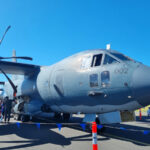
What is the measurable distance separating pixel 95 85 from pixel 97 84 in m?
0.11

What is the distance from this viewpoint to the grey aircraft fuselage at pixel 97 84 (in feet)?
20.0

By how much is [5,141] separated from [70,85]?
3.84 metres

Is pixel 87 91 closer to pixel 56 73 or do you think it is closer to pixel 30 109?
pixel 56 73

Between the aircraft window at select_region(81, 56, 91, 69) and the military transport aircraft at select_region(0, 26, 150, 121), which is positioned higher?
the aircraft window at select_region(81, 56, 91, 69)

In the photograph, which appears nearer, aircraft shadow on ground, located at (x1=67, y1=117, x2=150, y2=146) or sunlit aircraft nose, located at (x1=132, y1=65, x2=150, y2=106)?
sunlit aircraft nose, located at (x1=132, y1=65, x2=150, y2=106)

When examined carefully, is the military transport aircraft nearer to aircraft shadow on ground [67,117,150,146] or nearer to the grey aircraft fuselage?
the grey aircraft fuselage

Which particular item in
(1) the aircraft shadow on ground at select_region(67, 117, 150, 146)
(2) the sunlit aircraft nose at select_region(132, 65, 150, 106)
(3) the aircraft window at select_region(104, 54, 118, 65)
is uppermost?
(3) the aircraft window at select_region(104, 54, 118, 65)

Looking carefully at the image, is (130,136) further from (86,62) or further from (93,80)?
(86,62)

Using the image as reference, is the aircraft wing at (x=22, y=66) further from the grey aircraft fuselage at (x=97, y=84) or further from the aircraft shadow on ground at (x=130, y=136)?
the aircraft shadow on ground at (x=130, y=136)

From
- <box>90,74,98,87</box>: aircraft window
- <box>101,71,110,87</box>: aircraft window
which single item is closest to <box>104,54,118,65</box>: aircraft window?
<box>101,71,110,87</box>: aircraft window

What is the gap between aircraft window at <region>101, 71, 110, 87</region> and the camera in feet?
22.3

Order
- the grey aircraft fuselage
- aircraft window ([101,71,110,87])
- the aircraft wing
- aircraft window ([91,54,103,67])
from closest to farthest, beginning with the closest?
the grey aircraft fuselage, aircraft window ([101,71,110,87]), aircraft window ([91,54,103,67]), the aircraft wing

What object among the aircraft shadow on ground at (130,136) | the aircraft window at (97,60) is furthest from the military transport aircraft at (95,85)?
the aircraft shadow on ground at (130,136)

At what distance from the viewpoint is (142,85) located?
577 cm
